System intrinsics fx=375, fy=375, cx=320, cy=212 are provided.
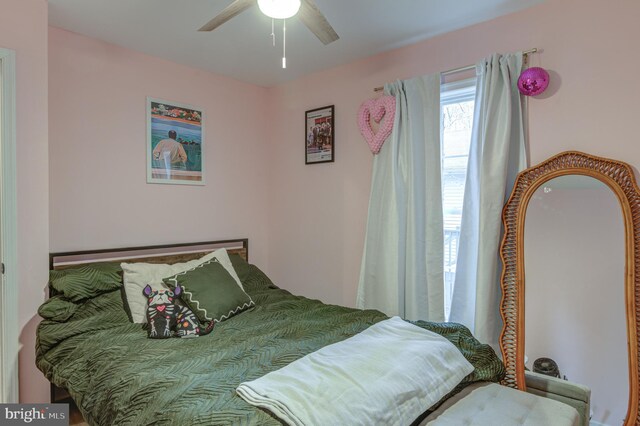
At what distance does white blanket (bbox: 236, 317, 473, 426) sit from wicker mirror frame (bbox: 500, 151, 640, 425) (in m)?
0.60

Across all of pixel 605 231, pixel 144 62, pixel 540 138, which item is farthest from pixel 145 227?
pixel 605 231

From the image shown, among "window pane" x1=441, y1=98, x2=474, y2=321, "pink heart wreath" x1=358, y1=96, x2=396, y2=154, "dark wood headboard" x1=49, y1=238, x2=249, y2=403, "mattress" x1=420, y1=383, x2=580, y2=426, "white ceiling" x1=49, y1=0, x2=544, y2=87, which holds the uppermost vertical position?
"white ceiling" x1=49, y1=0, x2=544, y2=87

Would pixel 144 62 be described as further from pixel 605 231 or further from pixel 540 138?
pixel 605 231

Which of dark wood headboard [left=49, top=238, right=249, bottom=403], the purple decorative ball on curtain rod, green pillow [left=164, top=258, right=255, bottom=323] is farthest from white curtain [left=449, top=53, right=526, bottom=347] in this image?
dark wood headboard [left=49, top=238, right=249, bottom=403]

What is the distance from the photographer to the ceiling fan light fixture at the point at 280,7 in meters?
1.52

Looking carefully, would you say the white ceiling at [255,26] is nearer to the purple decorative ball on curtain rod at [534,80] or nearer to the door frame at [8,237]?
the purple decorative ball on curtain rod at [534,80]

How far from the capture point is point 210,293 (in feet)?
7.64

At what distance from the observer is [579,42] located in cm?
208

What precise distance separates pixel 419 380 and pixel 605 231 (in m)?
1.35

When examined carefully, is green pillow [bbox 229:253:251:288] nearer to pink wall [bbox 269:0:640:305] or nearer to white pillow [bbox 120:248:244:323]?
white pillow [bbox 120:248:244:323]

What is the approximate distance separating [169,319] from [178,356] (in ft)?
1.37

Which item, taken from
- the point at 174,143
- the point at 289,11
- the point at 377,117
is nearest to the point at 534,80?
the point at 377,117

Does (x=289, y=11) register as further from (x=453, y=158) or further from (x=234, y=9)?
(x=453, y=158)

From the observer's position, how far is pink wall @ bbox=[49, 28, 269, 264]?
2.54 meters
